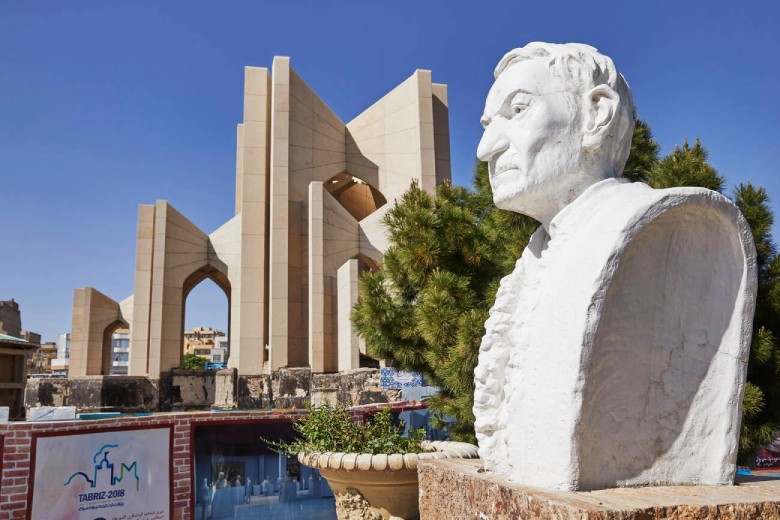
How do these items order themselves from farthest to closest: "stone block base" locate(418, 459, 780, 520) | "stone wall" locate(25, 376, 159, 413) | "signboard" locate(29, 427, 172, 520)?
"stone wall" locate(25, 376, 159, 413)
"signboard" locate(29, 427, 172, 520)
"stone block base" locate(418, 459, 780, 520)

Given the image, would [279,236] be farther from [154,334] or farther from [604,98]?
[604,98]

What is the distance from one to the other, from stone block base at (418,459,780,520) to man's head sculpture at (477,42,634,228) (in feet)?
3.91

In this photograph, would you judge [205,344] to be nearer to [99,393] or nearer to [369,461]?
[99,393]

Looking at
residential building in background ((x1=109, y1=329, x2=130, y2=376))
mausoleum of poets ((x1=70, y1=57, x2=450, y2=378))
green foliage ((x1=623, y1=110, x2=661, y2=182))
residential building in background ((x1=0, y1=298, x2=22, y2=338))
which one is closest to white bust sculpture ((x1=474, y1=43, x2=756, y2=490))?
green foliage ((x1=623, y1=110, x2=661, y2=182))

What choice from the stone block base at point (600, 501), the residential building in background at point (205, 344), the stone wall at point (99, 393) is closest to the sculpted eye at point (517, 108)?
the stone block base at point (600, 501)

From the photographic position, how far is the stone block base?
1909mm

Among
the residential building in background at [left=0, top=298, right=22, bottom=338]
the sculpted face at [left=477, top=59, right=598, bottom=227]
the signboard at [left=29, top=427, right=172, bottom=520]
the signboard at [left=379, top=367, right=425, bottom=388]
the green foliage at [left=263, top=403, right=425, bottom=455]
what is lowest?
the signboard at [left=29, top=427, right=172, bottom=520]

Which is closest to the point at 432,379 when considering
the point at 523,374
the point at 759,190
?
the point at 759,190

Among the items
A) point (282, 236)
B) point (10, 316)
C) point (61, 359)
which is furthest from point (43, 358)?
point (282, 236)

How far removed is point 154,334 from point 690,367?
1842cm

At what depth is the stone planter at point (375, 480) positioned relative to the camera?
14.6 ft

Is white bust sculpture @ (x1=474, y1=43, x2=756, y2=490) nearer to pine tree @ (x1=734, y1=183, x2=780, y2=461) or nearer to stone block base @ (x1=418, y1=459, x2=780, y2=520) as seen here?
stone block base @ (x1=418, y1=459, x2=780, y2=520)

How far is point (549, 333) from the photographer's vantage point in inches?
91.3

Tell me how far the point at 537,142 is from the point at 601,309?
2.56 feet
